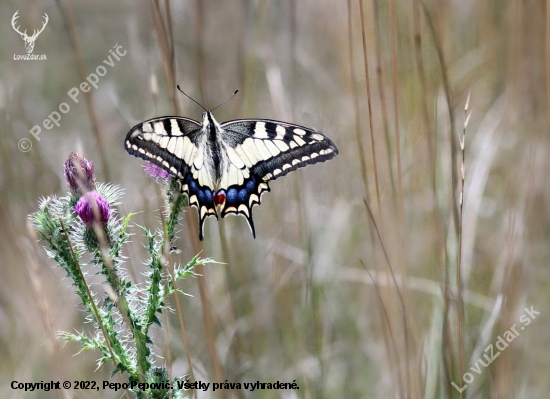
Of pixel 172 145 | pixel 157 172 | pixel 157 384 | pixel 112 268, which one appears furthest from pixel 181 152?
pixel 157 384

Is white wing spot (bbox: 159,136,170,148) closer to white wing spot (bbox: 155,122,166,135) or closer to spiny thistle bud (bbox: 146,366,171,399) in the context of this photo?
white wing spot (bbox: 155,122,166,135)

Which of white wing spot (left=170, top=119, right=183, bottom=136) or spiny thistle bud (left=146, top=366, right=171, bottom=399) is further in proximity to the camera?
white wing spot (left=170, top=119, right=183, bottom=136)

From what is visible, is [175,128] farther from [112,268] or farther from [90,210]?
[112,268]

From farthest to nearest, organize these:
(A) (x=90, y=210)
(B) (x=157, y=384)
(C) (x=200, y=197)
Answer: (C) (x=200, y=197) → (A) (x=90, y=210) → (B) (x=157, y=384)

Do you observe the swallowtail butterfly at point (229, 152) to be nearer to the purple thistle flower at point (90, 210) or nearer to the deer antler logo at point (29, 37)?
the purple thistle flower at point (90, 210)

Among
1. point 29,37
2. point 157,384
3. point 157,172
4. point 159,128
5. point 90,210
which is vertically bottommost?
point 157,384

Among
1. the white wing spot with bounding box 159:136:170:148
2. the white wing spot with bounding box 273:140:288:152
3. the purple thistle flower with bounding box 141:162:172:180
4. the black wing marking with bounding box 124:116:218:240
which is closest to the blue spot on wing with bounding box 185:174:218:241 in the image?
the black wing marking with bounding box 124:116:218:240

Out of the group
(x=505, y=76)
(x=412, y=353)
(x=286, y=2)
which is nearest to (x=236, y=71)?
(x=286, y=2)

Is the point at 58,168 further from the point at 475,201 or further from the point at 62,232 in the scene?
the point at 475,201
